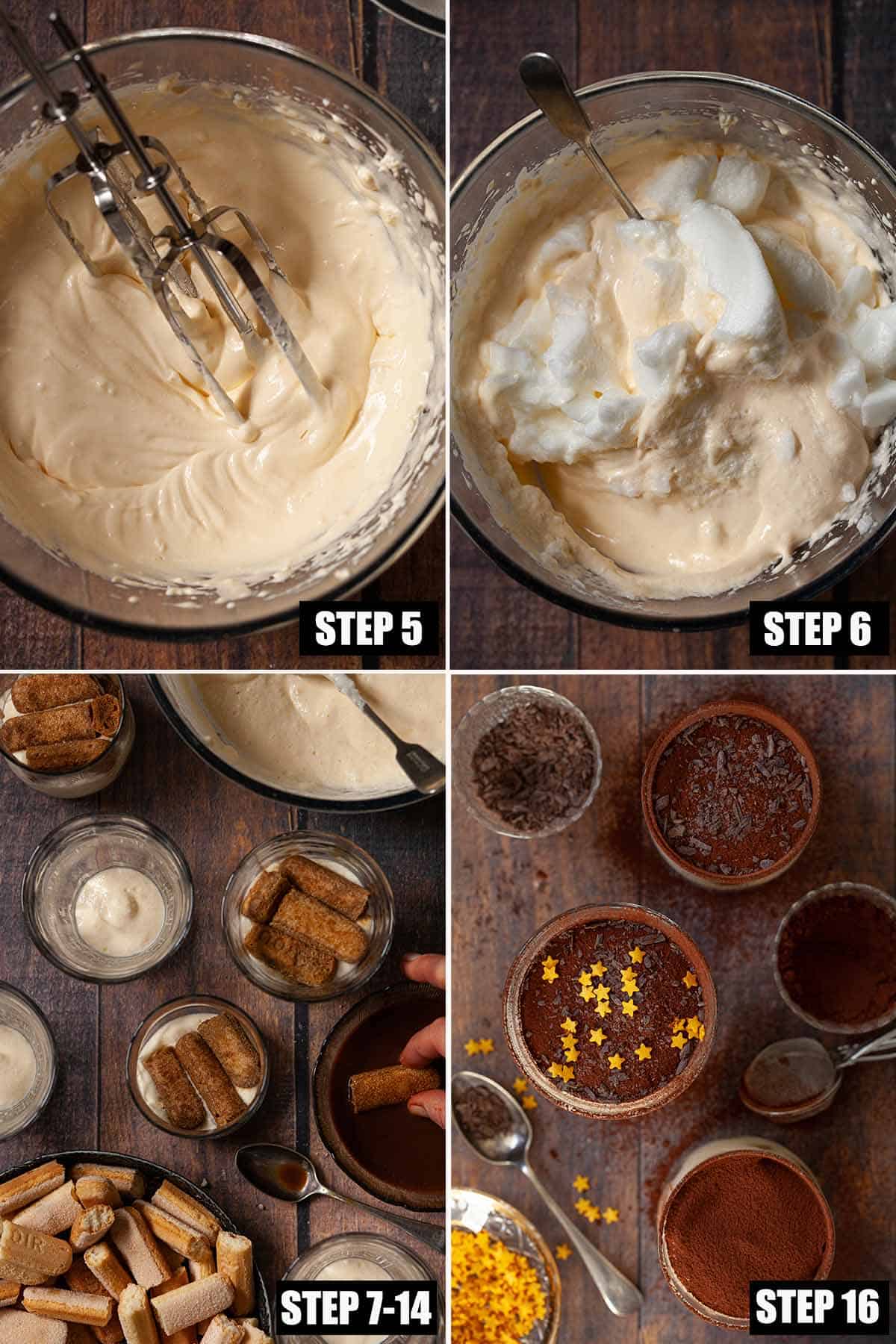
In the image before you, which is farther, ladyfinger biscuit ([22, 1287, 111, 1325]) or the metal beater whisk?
ladyfinger biscuit ([22, 1287, 111, 1325])

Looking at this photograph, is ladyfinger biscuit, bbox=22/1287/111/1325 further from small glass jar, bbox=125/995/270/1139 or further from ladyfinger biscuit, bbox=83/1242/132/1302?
small glass jar, bbox=125/995/270/1139

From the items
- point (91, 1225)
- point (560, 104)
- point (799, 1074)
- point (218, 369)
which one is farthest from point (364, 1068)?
point (560, 104)

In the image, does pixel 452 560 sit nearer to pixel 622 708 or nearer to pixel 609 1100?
pixel 622 708

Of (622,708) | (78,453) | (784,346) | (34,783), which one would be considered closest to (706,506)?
(784,346)

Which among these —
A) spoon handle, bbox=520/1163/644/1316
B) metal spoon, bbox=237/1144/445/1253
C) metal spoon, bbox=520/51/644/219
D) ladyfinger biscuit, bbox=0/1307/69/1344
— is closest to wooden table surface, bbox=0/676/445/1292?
metal spoon, bbox=237/1144/445/1253

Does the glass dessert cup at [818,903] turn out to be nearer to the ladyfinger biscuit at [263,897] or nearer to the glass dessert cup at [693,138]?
the glass dessert cup at [693,138]

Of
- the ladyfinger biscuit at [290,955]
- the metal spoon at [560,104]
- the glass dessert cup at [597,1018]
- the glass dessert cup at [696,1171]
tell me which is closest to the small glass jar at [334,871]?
the ladyfinger biscuit at [290,955]

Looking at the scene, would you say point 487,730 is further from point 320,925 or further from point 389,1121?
point 389,1121

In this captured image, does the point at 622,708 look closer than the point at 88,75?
No
